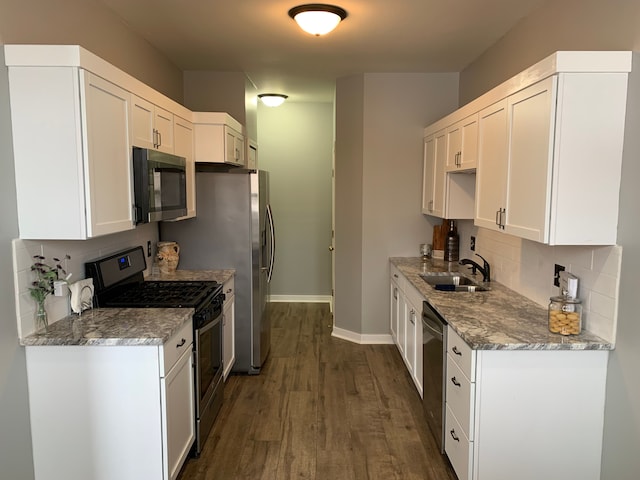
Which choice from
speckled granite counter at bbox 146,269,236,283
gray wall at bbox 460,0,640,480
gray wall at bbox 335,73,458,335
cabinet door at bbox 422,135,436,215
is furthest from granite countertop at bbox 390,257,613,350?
speckled granite counter at bbox 146,269,236,283

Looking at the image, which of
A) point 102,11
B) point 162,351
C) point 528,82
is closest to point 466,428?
point 162,351

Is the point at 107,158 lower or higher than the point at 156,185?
higher

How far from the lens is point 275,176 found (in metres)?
6.55

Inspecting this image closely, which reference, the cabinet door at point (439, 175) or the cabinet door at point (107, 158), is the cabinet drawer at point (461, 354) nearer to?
the cabinet door at point (439, 175)

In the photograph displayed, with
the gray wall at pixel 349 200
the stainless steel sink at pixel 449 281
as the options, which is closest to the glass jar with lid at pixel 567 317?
the stainless steel sink at pixel 449 281

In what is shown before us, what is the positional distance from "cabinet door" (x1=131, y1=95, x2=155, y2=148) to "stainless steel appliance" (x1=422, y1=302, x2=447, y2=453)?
6.42 ft

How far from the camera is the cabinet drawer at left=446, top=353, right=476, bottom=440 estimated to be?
2240 millimetres

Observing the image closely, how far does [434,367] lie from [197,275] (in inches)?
75.7

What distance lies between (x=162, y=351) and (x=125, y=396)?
0.28 m

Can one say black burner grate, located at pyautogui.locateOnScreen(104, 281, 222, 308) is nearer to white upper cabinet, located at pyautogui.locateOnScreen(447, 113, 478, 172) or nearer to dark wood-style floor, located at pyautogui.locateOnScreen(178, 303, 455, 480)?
dark wood-style floor, located at pyautogui.locateOnScreen(178, 303, 455, 480)

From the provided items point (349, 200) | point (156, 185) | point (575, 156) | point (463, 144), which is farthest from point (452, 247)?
point (156, 185)

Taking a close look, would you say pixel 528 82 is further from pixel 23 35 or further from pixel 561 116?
pixel 23 35

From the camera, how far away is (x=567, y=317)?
2.23m

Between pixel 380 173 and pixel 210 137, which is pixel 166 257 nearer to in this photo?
pixel 210 137
